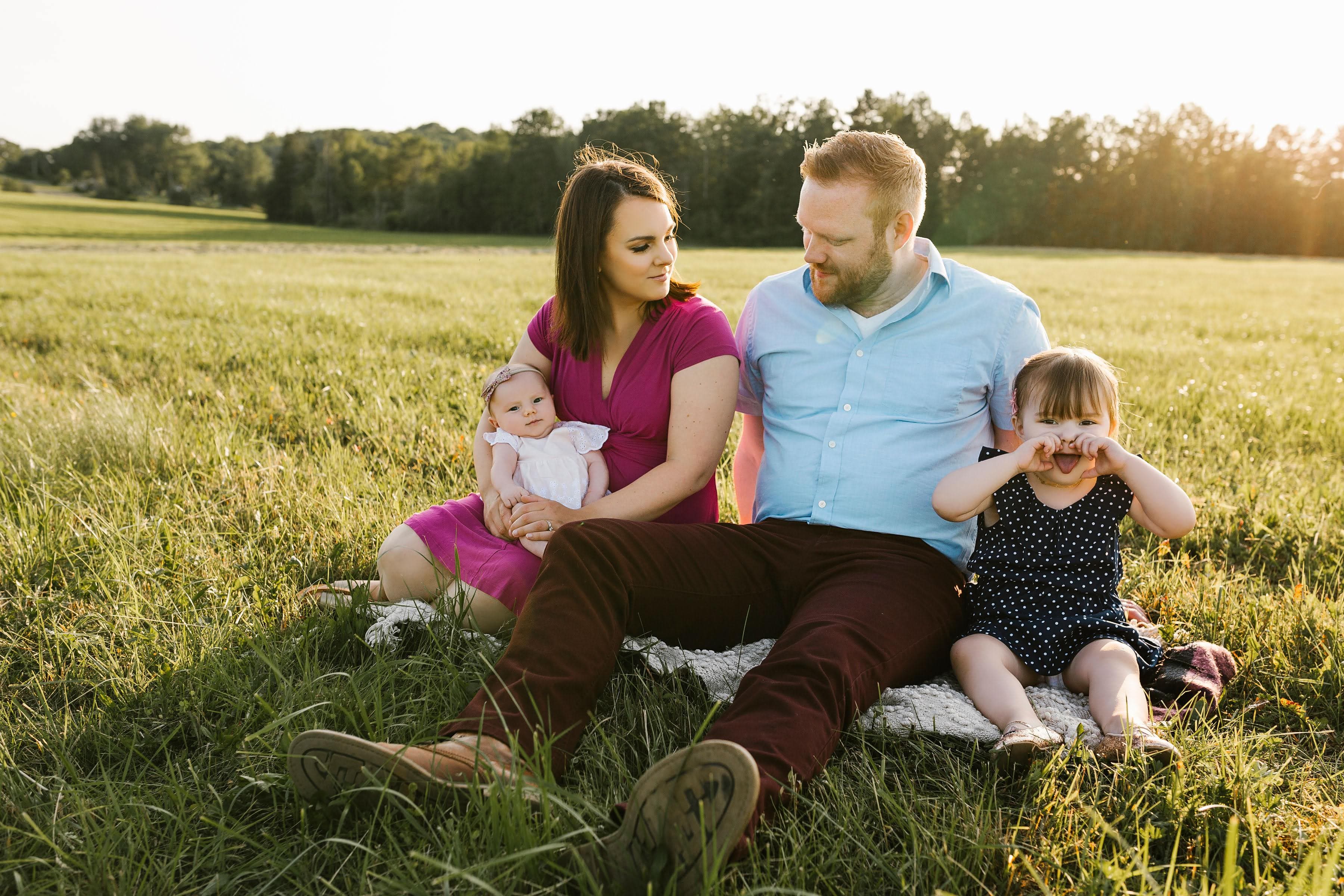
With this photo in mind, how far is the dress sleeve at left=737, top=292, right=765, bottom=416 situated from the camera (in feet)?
11.9

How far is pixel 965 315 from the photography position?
322 centimetres

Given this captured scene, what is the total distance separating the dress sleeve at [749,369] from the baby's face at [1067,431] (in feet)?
3.74

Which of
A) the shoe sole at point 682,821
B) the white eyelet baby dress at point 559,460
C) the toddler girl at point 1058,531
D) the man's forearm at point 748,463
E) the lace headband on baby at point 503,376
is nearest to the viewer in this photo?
the shoe sole at point 682,821

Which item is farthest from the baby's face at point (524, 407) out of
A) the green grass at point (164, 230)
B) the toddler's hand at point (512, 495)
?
the green grass at point (164, 230)

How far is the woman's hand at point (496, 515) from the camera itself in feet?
10.9

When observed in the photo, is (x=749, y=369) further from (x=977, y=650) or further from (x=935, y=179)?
(x=935, y=179)

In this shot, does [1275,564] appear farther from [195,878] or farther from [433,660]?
[195,878]

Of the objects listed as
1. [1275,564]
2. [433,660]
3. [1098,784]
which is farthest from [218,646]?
[1275,564]

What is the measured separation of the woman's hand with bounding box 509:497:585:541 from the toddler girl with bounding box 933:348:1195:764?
1.34m

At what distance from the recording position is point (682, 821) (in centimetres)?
176

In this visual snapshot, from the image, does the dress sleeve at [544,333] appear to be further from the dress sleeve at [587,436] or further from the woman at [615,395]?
the dress sleeve at [587,436]

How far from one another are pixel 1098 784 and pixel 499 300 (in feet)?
40.4

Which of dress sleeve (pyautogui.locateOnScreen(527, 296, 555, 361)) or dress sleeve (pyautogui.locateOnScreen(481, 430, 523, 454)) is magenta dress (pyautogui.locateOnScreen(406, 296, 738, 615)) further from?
dress sleeve (pyautogui.locateOnScreen(481, 430, 523, 454))

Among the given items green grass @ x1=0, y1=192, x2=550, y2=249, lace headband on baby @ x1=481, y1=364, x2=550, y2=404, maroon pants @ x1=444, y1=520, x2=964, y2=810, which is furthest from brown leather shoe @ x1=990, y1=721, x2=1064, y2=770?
green grass @ x1=0, y1=192, x2=550, y2=249
